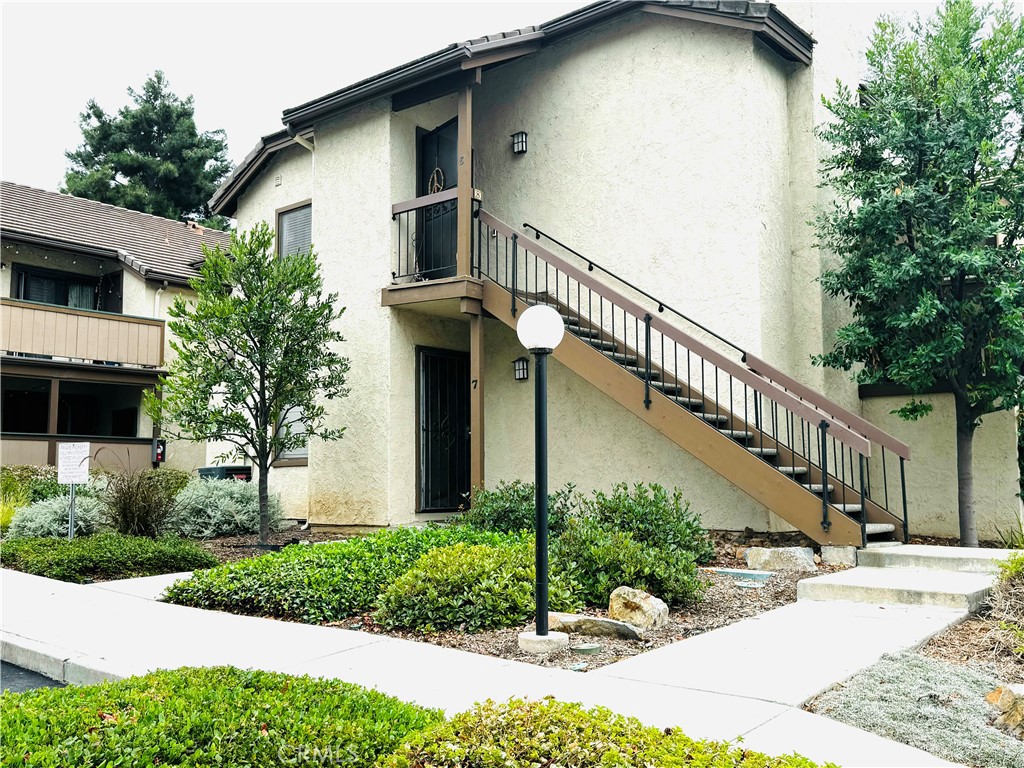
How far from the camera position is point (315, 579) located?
7.13m

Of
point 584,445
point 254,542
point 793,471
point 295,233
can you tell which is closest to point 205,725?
point 793,471

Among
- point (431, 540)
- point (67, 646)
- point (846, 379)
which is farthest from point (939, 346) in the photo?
point (67, 646)

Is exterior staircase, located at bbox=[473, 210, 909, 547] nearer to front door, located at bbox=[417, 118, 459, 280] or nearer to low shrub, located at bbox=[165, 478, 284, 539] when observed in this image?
front door, located at bbox=[417, 118, 459, 280]

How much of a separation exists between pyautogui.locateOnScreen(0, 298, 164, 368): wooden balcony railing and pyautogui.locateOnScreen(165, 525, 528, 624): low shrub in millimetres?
12320

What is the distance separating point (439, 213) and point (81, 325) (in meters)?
10.6

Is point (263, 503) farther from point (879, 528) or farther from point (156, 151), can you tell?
point (156, 151)

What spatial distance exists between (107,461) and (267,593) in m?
13.4

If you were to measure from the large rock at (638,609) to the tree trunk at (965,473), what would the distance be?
4.68m

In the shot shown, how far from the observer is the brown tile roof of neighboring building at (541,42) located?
32.5 feet

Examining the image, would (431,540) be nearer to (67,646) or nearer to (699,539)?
(699,539)

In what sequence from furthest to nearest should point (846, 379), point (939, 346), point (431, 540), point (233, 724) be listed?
point (846, 379) < point (939, 346) < point (431, 540) < point (233, 724)

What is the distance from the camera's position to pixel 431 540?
8008 millimetres

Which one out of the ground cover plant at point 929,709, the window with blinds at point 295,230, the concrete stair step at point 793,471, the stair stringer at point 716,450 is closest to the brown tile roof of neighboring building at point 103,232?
the window with blinds at point 295,230

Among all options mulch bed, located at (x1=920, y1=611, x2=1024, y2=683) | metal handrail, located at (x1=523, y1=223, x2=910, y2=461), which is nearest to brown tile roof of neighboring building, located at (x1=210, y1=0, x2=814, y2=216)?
metal handrail, located at (x1=523, y1=223, x2=910, y2=461)
